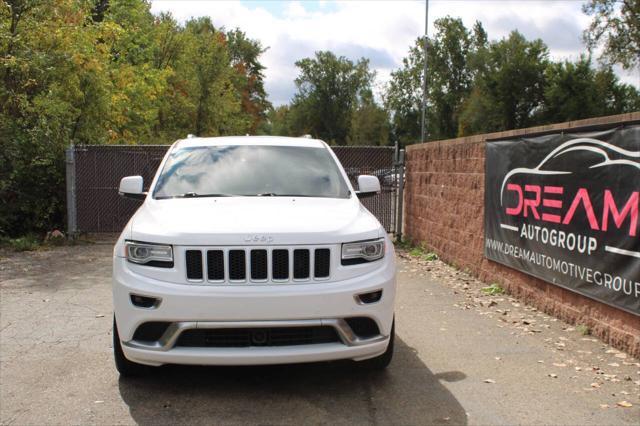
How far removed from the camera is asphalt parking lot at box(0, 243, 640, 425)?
155 inches

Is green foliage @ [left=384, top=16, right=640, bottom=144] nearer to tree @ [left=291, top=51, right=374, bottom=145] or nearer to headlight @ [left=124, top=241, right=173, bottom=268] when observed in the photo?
tree @ [left=291, top=51, right=374, bottom=145]

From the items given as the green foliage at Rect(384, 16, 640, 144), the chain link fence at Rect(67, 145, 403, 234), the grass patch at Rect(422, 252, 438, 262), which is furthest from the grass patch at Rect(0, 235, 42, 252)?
the green foliage at Rect(384, 16, 640, 144)

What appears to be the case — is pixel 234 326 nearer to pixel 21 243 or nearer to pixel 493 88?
pixel 21 243

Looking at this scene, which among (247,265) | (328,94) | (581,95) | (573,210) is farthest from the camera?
(328,94)

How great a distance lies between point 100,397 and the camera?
422 centimetres

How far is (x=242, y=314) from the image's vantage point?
12.6 ft

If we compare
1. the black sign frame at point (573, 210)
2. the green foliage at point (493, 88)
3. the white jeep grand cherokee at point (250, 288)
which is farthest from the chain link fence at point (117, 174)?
the green foliage at point (493, 88)

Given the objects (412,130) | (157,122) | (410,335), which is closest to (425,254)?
(410,335)

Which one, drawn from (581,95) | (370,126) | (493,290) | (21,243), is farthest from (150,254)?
(370,126)

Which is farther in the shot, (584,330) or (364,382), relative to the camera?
(584,330)

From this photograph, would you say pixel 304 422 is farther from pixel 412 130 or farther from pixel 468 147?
pixel 412 130

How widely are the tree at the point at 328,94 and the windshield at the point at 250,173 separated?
78.1 m

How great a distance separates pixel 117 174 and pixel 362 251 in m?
10.2

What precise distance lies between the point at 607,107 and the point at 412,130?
2855cm
